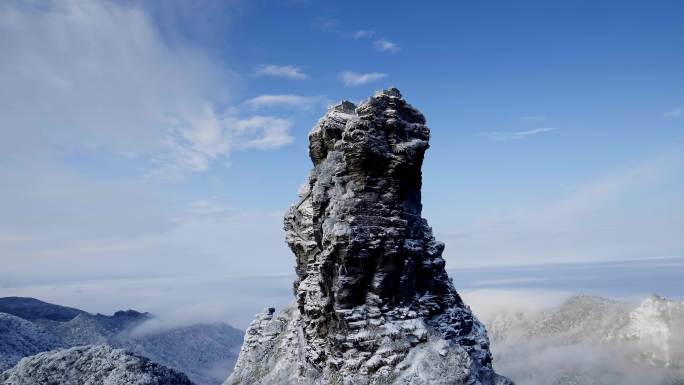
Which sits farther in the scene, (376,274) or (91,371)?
(91,371)

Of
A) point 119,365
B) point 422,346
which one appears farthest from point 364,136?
point 119,365

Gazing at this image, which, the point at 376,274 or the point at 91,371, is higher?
the point at 376,274

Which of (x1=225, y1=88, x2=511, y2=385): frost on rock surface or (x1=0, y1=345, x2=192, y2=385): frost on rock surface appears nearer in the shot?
(x1=225, y1=88, x2=511, y2=385): frost on rock surface

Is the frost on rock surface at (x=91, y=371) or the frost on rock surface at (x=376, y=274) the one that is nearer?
the frost on rock surface at (x=376, y=274)
